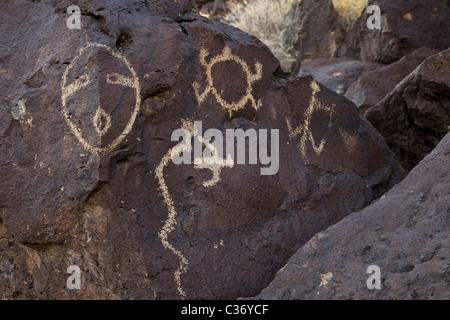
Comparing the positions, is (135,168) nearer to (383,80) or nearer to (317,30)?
(383,80)

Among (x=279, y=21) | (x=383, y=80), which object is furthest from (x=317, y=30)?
(x=383, y=80)

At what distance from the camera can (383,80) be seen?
504 centimetres

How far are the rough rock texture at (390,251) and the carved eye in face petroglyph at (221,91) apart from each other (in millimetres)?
735

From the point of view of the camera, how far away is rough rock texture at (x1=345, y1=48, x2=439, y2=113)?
4902mm

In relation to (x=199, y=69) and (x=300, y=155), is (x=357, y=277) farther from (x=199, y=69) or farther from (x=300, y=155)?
(x=199, y=69)

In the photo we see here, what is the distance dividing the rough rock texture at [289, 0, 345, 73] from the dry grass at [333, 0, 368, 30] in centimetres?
8

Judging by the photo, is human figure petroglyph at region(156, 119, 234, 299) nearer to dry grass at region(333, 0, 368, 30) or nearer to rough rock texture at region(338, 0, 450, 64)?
rough rock texture at region(338, 0, 450, 64)

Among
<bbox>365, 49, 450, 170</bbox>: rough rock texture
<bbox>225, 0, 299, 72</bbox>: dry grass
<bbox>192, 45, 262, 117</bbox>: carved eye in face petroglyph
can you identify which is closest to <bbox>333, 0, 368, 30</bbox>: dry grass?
<bbox>225, 0, 299, 72</bbox>: dry grass

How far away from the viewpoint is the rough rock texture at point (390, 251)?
1938 mm

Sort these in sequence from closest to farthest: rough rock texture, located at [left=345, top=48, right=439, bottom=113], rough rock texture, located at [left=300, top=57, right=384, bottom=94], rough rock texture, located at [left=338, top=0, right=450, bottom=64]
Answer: rough rock texture, located at [left=345, top=48, right=439, bottom=113] → rough rock texture, located at [left=338, top=0, right=450, bottom=64] → rough rock texture, located at [left=300, top=57, right=384, bottom=94]

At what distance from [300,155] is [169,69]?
0.77 metres

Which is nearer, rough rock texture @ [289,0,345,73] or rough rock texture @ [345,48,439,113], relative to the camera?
rough rock texture @ [345,48,439,113]

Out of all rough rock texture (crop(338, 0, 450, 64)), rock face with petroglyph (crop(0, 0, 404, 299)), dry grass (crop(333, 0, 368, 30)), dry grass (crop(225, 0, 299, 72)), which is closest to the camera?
rock face with petroglyph (crop(0, 0, 404, 299))

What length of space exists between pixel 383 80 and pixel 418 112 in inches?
63.8
